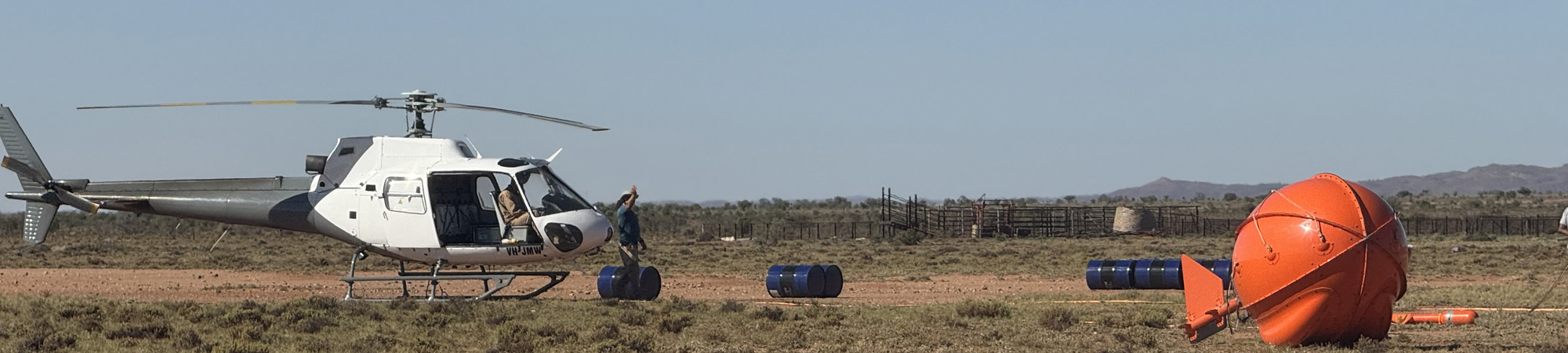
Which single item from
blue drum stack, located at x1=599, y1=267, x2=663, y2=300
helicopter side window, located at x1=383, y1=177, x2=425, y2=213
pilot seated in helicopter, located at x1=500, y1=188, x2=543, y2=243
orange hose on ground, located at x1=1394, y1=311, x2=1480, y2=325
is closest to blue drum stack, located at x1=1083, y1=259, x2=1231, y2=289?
A: orange hose on ground, located at x1=1394, y1=311, x2=1480, y2=325

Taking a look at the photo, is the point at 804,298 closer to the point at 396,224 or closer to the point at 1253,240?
the point at 396,224

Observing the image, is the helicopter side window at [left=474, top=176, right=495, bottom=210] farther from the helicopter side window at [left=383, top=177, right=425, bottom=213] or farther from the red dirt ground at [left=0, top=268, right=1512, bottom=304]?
the red dirt ground at [left=0, top=268, right=1512, bottom=304]

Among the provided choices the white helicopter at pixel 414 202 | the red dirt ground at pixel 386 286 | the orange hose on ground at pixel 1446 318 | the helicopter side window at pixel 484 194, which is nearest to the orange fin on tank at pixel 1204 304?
the orange hose on ground at pixel 1446 318

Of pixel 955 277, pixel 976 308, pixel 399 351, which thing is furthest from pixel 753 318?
pixel 955 277

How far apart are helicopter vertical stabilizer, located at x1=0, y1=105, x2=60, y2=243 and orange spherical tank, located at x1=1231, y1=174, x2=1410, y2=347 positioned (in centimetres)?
1814

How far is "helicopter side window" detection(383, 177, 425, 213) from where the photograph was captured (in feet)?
65.4

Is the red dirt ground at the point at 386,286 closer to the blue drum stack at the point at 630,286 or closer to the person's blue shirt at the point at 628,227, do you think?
the blue drum stack at the point at 630,286

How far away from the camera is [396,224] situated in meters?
20.2

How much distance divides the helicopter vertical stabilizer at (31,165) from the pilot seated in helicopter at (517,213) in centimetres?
799

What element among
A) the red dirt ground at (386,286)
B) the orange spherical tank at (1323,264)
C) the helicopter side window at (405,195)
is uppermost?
the helicopter side window at (405,195)

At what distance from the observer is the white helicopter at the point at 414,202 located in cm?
1959

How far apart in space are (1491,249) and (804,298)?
31.2 metres

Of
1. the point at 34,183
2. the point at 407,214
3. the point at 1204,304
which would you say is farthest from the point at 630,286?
the point at 34,183

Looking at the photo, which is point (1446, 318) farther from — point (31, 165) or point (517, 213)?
point (31, 165)
